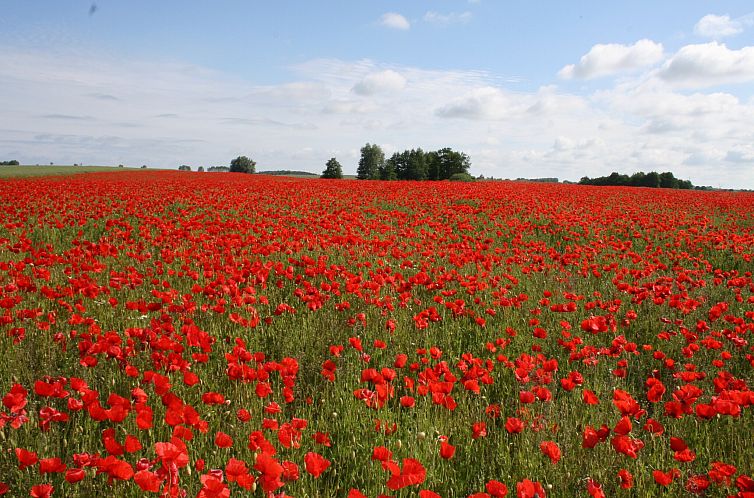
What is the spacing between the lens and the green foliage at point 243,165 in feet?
309

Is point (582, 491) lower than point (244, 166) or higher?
lower

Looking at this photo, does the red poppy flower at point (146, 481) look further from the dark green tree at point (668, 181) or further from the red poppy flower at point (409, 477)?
the dark green tree at point (668, 181)

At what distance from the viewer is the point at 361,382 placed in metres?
3.91

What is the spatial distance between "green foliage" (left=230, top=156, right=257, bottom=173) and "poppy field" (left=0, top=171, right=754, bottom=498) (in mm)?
89191

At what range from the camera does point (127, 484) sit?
2.56 metres

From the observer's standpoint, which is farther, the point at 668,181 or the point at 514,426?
the point at 668,181

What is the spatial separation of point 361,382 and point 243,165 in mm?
95968

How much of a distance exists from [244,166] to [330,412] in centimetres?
9590

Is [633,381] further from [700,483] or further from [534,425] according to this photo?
[700,483]

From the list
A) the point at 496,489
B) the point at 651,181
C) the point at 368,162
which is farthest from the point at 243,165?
the point at 496,489

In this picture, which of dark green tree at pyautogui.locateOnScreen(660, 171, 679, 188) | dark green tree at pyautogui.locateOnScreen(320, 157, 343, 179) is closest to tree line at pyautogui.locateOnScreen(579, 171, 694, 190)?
dark green tree at pyautogui.locateOnScreen(660, 171, 679, 188)

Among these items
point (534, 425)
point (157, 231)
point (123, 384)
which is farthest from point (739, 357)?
point (157, 231)

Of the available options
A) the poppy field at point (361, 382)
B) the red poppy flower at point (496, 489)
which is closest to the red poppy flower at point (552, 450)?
the poppy field at point (361, 382)

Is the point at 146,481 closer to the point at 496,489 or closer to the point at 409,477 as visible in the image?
the point at 409,477
